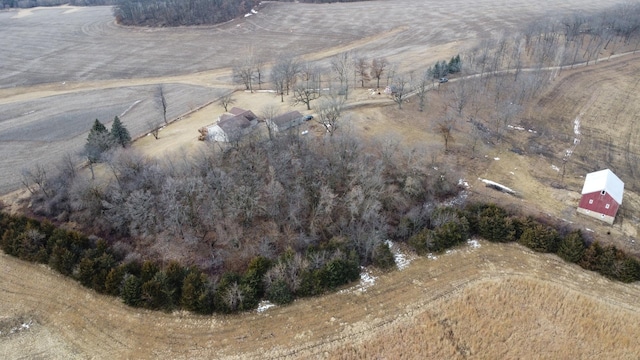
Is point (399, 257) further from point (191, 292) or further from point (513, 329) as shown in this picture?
point (191, 292)

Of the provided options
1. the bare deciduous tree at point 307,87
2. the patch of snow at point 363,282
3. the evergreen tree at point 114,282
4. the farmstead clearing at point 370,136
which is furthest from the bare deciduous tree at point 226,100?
the patch of snow at point 363,282

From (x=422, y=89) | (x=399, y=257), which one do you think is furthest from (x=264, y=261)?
(x=422, y=89)

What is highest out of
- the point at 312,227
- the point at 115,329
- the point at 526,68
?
the point at 526,68

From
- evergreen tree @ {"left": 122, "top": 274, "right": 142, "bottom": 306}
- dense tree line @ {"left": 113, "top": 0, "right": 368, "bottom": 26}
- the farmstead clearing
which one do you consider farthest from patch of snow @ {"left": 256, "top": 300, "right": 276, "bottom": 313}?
dense tree line @ {"left": 113, "top": 0, "right": 368, "bottom": 26}

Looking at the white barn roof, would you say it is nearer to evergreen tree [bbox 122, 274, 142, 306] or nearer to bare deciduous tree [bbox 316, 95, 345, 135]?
bare deciduous tree [bbox 316, 95, 345, 135]

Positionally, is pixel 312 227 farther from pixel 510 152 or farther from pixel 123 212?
pixel 510 152

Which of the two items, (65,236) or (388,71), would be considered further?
(388,71)

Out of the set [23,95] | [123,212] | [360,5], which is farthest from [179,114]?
[360,5]
